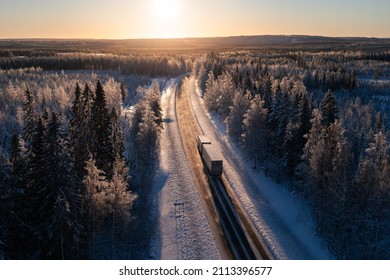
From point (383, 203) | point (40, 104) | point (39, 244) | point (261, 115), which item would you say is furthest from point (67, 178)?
point (40, 104)

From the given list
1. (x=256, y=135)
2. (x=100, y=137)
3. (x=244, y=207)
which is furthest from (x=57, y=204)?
(x=256, y=135)

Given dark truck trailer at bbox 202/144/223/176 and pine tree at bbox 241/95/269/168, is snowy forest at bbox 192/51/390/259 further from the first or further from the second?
dark truck trailer at bbox 202/144/223/176

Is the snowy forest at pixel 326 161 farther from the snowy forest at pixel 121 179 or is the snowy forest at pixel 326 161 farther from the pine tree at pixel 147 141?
the pine tree at pixel 147 141

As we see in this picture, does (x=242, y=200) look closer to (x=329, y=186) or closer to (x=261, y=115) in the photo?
(x=329, y=186)

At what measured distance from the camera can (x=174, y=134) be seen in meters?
72.8

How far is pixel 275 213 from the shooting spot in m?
40.4

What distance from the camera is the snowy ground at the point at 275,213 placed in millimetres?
33688

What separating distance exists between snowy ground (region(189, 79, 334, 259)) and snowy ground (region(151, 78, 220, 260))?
233 inches

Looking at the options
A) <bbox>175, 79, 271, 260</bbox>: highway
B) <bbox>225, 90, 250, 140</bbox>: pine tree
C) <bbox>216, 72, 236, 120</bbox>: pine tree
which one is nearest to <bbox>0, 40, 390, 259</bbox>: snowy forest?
<bbox>225, 90, 250, 140</bbox>: pine tree

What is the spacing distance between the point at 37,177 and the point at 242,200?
2441 centimetres

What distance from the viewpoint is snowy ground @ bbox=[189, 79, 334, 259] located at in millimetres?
33688

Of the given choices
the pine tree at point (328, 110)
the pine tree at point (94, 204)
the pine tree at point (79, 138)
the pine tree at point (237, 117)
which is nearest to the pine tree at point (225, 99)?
the pine tree at point (237, 117)

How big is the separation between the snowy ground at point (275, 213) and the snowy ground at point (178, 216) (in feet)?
19.4

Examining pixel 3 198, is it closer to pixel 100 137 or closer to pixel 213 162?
pixel 100 137
